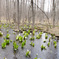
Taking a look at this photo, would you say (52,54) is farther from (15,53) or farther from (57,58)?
(15,53)

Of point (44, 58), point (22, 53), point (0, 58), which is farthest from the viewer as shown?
point (22, 53)

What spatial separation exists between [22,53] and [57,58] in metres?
1.86

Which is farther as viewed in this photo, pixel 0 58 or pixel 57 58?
pixel 57 58

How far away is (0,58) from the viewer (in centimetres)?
519

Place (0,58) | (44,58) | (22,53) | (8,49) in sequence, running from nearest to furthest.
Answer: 1. (0,58)
2. (44,58)
3. (22,53)
4. (8,49)

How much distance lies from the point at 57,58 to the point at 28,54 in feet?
4.94

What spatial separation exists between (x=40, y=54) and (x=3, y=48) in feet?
7.14

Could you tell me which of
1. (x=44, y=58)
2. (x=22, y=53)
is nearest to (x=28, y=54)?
(x=22, y=53)

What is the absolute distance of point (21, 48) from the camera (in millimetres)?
6793

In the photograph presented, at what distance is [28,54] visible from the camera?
5.79m

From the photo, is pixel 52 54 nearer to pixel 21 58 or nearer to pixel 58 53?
Result: pixel 58 53

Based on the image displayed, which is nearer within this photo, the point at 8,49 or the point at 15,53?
the point at 15,53

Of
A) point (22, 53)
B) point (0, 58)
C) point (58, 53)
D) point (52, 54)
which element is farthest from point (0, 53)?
point (58, 53)

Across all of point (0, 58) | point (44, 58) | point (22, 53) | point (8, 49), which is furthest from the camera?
point (8, 49)
